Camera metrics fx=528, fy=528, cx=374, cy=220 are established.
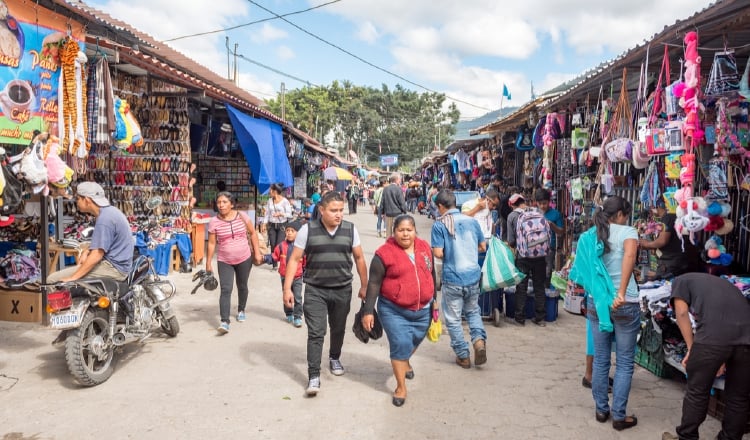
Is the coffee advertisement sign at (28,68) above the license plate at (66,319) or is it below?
above

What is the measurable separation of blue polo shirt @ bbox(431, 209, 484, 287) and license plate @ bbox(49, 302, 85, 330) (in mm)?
3375

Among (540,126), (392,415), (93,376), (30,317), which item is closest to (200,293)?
(30,317)

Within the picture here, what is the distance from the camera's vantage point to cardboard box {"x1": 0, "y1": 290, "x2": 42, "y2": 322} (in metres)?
6.65

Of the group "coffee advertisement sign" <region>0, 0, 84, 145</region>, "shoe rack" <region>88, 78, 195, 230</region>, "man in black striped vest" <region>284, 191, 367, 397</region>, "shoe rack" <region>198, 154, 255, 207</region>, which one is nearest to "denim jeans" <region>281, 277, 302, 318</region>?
"man in black striped vest" <region>284, 191, 367, 397</region>

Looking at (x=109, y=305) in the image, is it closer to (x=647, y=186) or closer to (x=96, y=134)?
(x=96, y=134)

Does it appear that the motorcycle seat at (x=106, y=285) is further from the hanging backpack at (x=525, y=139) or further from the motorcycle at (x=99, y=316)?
the hanging backpack at (x=525, y=139)

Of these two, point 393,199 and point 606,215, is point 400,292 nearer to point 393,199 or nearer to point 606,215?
point 606,215

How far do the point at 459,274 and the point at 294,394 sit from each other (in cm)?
198

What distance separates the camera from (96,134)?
20.9 feet

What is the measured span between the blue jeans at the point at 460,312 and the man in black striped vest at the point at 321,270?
1081mm

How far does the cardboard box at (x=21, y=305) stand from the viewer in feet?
21.8

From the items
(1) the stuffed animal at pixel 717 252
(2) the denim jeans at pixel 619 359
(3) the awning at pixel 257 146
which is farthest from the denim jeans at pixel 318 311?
(3) the awning at pixel 257 146

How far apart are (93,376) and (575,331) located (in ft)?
18.2

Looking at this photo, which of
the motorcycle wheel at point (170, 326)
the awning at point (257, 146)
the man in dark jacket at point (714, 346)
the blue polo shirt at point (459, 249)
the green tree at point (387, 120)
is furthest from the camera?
the green tree at point (387, 120)
